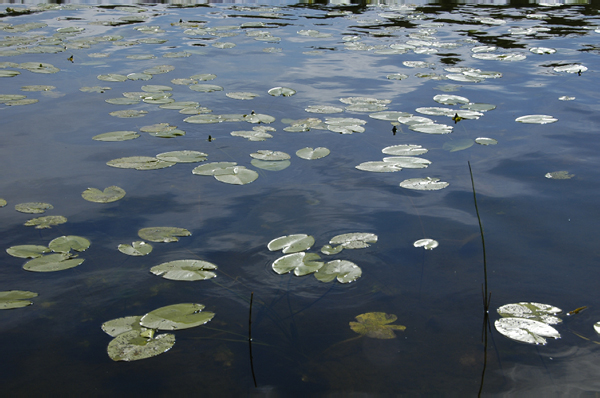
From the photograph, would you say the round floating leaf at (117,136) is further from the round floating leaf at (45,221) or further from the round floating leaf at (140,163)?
the round floating leaf at (45,221)

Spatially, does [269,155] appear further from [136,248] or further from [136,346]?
[136,346]

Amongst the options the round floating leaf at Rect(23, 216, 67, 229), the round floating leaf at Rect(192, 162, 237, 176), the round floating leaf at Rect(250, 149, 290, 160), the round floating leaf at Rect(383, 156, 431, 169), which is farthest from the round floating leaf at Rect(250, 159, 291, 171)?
the round floating leaf at Rect(23, 216, 67, 229)

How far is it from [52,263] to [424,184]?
1835mm

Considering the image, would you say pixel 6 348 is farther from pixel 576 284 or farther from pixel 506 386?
pixel 576 284

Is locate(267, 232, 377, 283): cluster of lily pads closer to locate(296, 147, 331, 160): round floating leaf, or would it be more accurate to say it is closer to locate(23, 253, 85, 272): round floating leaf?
locate(23, 253, 85, 272): round floating leaf

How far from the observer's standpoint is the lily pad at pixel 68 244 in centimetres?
195

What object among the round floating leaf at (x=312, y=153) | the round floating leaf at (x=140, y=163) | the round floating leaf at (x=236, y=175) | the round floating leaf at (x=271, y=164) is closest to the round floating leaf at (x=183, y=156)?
the round floating leaf at (x=140, y=163)

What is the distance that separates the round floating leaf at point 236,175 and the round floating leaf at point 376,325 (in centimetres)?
120

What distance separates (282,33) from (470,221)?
5414 millimetres

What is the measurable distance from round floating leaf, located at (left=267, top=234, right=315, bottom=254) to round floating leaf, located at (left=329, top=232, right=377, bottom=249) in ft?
0.36

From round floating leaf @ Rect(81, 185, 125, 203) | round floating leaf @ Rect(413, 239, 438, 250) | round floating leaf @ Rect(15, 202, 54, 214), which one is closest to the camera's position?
round floating leaf @ Rect(413, 239, 438, 250)

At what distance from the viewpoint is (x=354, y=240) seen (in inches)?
80.8

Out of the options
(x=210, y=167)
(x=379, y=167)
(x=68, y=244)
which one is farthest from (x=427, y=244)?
(x=68, y=244)

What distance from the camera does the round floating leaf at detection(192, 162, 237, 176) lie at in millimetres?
2681
